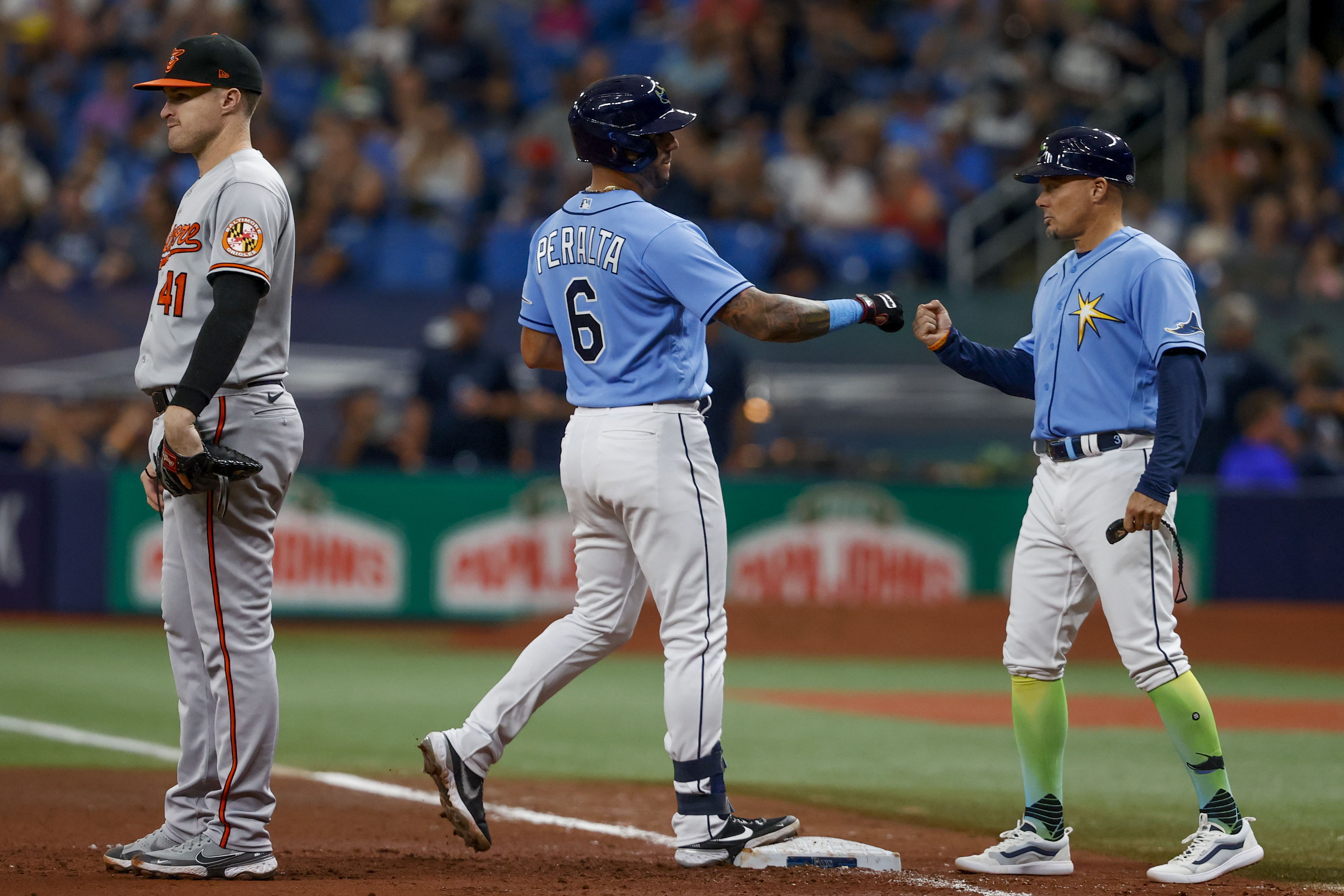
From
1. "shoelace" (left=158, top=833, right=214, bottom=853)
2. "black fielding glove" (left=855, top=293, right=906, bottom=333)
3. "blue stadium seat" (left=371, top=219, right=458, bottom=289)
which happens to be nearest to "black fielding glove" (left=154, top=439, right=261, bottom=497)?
"shoelace" (left=158, top=833, right=214, bottom=853)

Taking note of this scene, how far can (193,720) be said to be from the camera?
4805 mm

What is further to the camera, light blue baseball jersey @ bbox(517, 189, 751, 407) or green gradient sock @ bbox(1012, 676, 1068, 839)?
green gradient sock @ bbox(1012, 676, 1068, 839)

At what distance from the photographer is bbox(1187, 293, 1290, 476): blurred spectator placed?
43.7 feet

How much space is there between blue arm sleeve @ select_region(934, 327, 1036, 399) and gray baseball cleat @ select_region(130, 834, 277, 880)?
8.96ft

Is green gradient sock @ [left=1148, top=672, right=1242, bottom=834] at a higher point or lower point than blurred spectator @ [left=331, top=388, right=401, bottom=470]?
lower

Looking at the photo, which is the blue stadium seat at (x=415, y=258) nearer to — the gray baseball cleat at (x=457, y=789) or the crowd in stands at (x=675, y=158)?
the crowd in stands at (x=675, y=158)

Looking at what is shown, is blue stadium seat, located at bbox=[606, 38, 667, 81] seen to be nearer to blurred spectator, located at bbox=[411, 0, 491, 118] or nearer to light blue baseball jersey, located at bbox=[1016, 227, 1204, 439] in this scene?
blurred spectator, located at bbox=[411, 0, 491, 118]

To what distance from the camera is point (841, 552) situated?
13.4m

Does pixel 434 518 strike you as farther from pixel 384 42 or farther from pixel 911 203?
pixel 384 42

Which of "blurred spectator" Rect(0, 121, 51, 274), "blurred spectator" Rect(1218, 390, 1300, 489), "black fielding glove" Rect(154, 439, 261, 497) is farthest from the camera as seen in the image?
"blurred spectator" Rect(0, 121, 51, 274)

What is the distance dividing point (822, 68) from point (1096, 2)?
3.18 meters

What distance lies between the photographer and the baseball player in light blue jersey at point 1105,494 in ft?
16.1

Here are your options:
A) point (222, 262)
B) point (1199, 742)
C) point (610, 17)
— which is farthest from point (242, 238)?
point (610, 17)

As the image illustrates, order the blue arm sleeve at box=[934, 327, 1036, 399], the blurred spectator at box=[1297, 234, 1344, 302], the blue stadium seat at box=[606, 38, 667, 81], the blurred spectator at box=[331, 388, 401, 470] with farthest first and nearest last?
the blue stadium seat at box=[606, 38, 667, 81] → the blurred spectator at box=[1297, 234, 1344, 302] → the blurred spectator at box=[331, 388, 401, 470] → the blue arm sleeve at box=[934, 327, 1036, 399]
